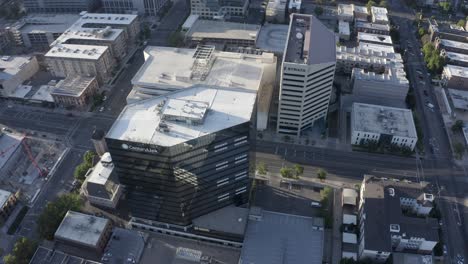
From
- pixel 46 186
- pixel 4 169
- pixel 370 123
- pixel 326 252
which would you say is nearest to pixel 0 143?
pixel 4 169

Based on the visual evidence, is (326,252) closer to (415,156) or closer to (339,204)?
(339,204)

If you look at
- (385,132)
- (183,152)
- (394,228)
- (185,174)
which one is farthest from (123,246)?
(385,132)

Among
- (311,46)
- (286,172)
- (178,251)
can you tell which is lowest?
(178,251)

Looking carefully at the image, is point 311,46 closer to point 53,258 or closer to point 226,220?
point 226,220

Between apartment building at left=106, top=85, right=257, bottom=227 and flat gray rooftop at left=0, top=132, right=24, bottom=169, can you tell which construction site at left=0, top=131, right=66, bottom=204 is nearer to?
flat gray rooftop at left=0, top=132, right=24, bottom=169

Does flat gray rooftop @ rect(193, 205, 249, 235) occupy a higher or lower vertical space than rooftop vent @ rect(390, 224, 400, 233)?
lower

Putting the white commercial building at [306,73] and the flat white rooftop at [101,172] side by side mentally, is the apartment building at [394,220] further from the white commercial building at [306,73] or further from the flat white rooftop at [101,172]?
the flat white rooftop at [101,172]

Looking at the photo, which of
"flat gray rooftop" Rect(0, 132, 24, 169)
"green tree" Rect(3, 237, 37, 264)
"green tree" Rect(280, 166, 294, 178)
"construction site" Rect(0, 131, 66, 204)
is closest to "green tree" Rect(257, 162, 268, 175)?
"green tree" Rect(280, 166, 294, 178)
